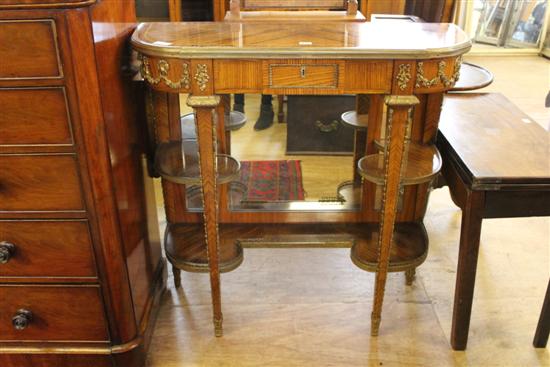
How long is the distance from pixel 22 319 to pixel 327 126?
1.13 m

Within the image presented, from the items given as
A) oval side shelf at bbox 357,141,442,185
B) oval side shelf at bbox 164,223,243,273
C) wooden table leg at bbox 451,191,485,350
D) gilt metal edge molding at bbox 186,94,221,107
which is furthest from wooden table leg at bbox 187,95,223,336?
wooden table leg at bbox 451,191,485,350

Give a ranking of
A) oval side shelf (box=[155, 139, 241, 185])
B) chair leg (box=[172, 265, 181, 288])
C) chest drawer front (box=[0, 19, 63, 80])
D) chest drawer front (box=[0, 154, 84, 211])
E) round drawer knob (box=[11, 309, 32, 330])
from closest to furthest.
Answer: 1. chest drawer front (box=[0, 19, 63, 80])
2. chest drawer front (box=[0, 154, 84, 211])
3. round drawer knob (box=[11, 309, 32, 330])
4. oval side shelf (box=[155, 139, 241, 185])
5. chair leg (box=[172, 265, 181, 288])

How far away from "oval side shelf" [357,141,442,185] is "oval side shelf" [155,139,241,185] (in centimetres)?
40

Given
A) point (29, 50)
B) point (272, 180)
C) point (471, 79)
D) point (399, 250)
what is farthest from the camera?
point (471, 79)

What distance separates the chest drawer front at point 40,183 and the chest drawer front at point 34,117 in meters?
0.04

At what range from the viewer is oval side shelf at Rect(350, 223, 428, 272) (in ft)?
5.79

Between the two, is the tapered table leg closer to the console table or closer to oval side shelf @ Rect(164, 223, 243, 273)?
the console table

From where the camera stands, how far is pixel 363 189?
6.33 feet

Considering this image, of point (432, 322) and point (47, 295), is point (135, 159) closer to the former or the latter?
point (47, 295)

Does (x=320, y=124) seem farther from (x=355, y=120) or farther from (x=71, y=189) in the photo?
(x=71, y=189)

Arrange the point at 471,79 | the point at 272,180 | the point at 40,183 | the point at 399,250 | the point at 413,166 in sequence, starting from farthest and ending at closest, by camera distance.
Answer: the point at 471,79
the point at 272,180
the point at 399,250
the point at 413,166
the point at 40,183

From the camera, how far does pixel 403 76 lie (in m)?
1.38

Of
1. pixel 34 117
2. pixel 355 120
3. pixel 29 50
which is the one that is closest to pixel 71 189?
pixel 34 117

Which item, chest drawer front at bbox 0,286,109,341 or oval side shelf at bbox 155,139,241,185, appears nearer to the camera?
chest drawer front at bbox 0,286,109,341
